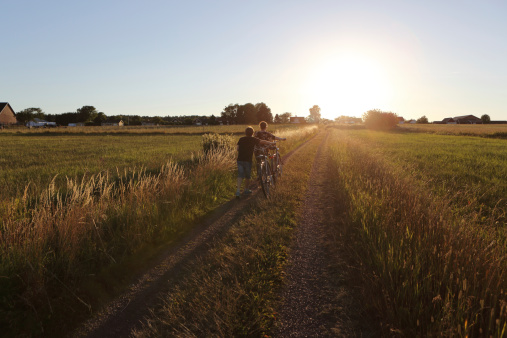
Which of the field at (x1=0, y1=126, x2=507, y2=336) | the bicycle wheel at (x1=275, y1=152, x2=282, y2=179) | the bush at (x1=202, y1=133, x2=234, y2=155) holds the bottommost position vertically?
the field at (x1=0, y1=126, x2=507, y2=336)

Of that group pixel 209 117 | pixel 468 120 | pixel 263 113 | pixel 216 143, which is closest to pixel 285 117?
pixel 263 113

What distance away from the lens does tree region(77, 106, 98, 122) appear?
11368 cm

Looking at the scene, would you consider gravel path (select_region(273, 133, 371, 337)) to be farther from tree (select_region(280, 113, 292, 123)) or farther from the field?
tree (select_region(280, 113, 292, 123))

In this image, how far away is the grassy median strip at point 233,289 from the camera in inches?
115

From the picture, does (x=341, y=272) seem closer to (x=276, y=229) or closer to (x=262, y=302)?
(x=262, y=302)

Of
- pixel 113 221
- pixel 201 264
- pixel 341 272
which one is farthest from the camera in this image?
pixel 113 221

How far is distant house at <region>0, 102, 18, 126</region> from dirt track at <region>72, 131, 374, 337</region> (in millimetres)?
92383

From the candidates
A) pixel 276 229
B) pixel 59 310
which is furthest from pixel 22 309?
pixel 276 229

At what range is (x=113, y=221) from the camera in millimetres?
5367

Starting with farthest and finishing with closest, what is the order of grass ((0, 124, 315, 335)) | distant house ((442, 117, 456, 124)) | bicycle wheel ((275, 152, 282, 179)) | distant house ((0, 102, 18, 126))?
distant house ((442, 117, 456, 124)) → distant house ((0, 102, 18, 126)) → bicycle wheel ((275, 152, 282, 179)) → grass ((0, 124, 315, 335))

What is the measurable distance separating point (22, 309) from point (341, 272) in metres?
4.34

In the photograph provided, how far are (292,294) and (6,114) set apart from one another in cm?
10135

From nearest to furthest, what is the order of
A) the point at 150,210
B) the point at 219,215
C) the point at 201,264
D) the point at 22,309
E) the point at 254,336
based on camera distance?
the point at 254,336 → the point at 22,309 → the point at 201,264 → the point at 150,210 → the point at 219,215

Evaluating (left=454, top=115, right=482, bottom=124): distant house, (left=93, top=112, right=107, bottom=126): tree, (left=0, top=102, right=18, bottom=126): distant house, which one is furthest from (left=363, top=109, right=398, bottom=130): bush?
(left=93, top=112, right=107, bottom=126): tree
